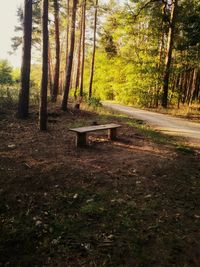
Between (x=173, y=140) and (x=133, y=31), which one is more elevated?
(x=133, y=31)

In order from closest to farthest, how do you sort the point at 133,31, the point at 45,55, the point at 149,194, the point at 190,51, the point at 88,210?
1. the point at 88,210
2. the point at 149,194
3. the point at 45,55
4. the point at 190,51
5. the point at 133,31

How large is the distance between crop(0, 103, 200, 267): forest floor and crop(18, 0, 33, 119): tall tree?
287 cm

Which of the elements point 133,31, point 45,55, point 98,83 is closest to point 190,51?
point 133,31

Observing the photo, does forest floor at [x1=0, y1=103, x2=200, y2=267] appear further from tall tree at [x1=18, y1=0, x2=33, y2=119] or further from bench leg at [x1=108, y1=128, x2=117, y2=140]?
tall tree at [x1=18, y1=0, x2=33, y2=119]

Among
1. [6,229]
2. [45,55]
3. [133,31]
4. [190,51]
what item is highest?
[133,31]

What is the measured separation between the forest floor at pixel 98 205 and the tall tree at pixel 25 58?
2.87 metres

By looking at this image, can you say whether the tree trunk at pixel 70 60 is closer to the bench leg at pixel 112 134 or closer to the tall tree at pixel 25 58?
the tall tree at pixel 25 58

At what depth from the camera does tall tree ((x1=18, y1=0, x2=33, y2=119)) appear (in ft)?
30.7

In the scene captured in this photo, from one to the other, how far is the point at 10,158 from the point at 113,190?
2979 mm

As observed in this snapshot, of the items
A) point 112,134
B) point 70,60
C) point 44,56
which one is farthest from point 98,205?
point 70,60

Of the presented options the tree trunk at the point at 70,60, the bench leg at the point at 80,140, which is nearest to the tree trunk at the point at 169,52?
the tree trunk at the point at 70,60

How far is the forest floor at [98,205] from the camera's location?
2975 mm

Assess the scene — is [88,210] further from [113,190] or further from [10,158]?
[10,158]

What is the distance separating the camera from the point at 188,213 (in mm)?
3908
